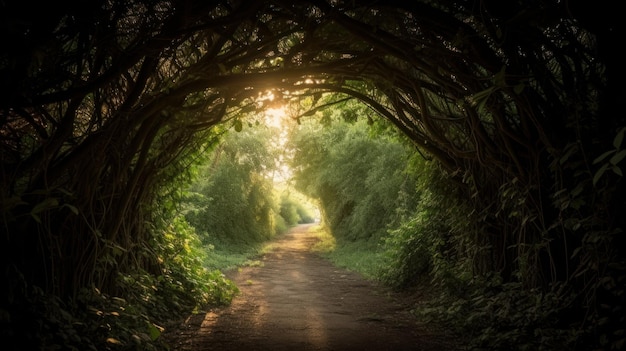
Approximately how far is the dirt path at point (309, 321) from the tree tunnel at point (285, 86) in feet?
4.57

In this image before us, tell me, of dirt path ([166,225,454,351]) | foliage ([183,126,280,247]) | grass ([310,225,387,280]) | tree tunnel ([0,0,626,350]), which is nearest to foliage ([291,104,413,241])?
grass ([310,225,387,280])

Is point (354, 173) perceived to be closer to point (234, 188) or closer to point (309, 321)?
point (234, 188)

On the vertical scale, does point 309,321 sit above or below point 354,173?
below

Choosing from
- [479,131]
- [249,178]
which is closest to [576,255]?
[479,131]

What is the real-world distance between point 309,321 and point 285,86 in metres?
3.20

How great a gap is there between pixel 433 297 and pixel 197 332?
3.79 metres

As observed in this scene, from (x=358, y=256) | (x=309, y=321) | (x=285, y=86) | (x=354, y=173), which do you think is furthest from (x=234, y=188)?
(x=285, y=86)

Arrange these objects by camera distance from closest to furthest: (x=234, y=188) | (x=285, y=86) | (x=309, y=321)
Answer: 1. (x=285, y=86)
2. (x=309, y=321)
3. (x=234, y=188)

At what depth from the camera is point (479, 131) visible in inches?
198

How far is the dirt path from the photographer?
512cm

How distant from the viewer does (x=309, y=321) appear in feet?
20.7

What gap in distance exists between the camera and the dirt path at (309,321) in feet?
16.8

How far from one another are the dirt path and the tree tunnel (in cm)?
139

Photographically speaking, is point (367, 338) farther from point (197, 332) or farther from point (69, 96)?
point (69, 96)
